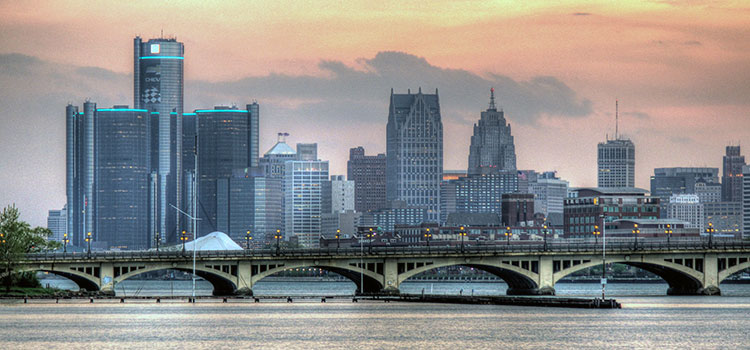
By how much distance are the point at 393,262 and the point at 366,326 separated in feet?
203

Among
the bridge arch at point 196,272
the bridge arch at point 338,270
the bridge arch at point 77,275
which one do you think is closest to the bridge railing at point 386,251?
the bridge arch at point 196,272

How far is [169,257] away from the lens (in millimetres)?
182375

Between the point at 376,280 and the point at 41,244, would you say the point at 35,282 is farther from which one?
the point at 376,280

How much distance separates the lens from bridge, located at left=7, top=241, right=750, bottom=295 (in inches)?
7136

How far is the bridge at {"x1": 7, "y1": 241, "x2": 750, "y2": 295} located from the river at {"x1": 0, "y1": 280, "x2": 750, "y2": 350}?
46.7 ft

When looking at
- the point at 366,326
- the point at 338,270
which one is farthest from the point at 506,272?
the point at 366,326

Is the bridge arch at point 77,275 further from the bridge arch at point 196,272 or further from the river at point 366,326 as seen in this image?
the river at point 366,326

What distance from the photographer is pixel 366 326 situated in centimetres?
12444

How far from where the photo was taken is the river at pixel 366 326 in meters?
106

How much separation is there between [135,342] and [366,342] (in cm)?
1827

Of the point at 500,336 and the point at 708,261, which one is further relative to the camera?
the point at 708,261

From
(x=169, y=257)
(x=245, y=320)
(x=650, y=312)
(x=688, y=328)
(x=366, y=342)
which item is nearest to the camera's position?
(x=366, y=342)

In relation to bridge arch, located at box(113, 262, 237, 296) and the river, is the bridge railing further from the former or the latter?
the river

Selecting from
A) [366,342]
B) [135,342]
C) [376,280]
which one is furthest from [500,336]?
[376,280]
